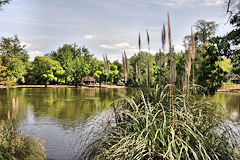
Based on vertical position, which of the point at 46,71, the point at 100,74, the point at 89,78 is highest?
the point at 46,71

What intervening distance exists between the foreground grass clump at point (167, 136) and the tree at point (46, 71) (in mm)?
44277

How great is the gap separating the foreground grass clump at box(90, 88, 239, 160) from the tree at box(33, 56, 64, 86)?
44277 mm

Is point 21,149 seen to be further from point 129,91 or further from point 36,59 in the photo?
point 36,59

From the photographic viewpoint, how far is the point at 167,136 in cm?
273

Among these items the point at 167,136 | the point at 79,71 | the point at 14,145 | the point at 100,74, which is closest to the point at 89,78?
the point at 100,74

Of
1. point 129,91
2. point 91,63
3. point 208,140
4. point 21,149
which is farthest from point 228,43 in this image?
point 91,63

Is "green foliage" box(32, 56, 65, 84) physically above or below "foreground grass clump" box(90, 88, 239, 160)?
above

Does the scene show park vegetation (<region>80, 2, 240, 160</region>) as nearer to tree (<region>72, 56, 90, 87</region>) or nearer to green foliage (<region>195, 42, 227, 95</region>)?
green foliage (<region>195, 42, 227, 95</region>)

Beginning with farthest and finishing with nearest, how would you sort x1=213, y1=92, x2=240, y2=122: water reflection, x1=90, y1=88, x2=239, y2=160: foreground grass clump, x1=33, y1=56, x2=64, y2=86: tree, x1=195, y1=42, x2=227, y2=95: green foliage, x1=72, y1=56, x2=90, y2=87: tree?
x1=72, y1=56, x2=90, y2=87: tree
x1=33, y1=56, x2=64, y2=86: tree
x1=213, y1=92, x2=240, y2=122: water reflection
x1=195, y1=42, x2=227, y2=95: green foliage
x1=90, y1=88, x2=239, y2=160: foreground grass clump

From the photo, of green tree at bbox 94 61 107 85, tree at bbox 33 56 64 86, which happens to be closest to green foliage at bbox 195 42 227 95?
green tree at bbox 94 61 107 85

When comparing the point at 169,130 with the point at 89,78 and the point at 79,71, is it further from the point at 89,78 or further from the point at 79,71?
the point at 79,71

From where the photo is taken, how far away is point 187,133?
2734 millimetres

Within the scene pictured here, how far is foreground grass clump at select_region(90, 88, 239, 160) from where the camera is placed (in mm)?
2584

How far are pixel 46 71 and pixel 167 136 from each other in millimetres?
45613
